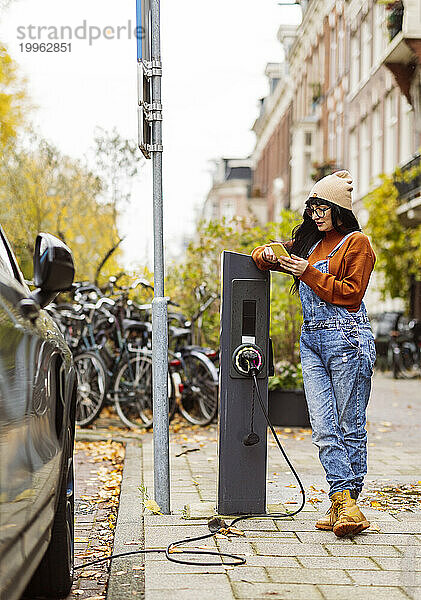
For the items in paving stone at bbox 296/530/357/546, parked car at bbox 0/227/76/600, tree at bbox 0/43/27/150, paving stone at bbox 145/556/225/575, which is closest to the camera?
parked car at bbox 0/227/76/600

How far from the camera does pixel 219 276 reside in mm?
12398

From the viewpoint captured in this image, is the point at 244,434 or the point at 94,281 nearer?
the point at 244,434

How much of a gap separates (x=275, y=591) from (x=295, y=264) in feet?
5.97

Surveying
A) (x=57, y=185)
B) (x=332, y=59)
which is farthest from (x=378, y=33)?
(x=57, y=185)

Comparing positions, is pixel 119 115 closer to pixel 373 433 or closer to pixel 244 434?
pixel 373 433

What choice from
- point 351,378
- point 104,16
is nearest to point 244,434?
point 351,378

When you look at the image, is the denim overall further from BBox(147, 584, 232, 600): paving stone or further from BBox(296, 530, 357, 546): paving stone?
BBox(147, 584, 232, 600): paving stone

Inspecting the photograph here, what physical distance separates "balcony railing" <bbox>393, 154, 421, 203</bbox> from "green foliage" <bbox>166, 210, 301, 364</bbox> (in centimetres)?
1055

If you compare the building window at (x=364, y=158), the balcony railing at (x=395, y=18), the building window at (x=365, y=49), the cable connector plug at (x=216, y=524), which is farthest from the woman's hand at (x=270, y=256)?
the building window at (x=365, y=49)

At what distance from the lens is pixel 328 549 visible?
4.94 metres

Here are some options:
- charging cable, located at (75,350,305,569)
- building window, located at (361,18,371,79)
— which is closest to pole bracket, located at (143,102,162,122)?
charging cable, located at (75,350,305,569)

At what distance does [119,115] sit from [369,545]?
10641 millimetres

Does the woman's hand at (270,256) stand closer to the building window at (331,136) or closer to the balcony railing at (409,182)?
the balcony railing at (409,182)

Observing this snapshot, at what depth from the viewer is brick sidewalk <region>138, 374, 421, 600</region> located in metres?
4.19
